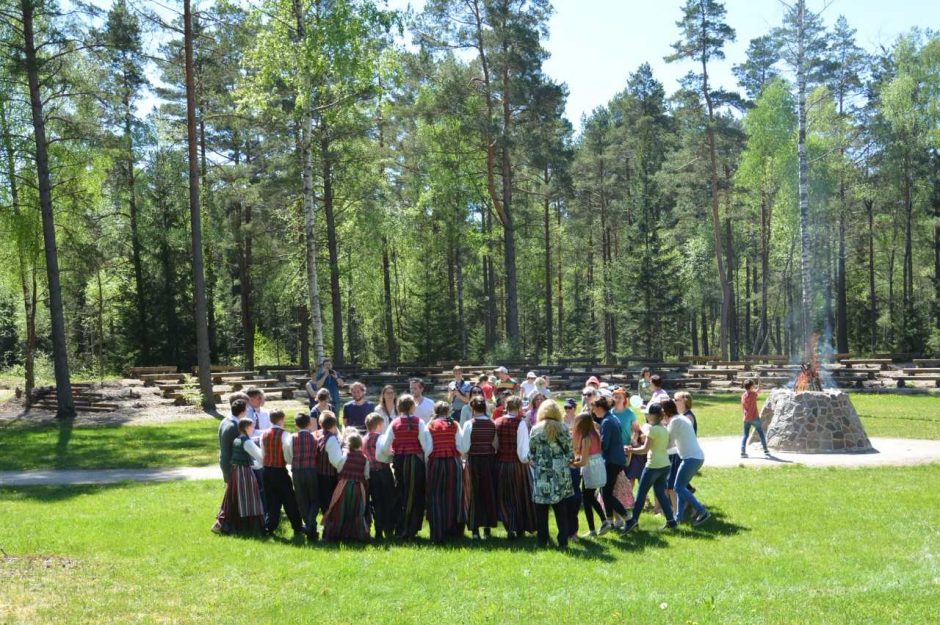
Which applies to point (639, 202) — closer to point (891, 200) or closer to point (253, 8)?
point (891, 200)

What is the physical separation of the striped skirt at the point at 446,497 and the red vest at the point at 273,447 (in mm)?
1723

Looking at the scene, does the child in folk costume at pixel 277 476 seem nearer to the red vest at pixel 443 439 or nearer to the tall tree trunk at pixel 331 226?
the red vest at pixel 443 439

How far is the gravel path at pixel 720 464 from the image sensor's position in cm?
1352

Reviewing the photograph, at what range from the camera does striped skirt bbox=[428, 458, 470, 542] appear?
880 cm

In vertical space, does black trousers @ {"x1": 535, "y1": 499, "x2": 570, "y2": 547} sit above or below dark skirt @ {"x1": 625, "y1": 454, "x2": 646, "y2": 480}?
below

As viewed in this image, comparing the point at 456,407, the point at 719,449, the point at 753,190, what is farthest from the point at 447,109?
the point at 456,407

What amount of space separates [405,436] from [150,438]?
11.6m

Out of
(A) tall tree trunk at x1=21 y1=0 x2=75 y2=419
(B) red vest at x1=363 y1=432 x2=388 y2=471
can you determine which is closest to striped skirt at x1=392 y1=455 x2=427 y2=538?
(B) red vest at x1=363 y1=432 x2=388 y2=471

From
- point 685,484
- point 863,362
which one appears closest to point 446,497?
point 685,484

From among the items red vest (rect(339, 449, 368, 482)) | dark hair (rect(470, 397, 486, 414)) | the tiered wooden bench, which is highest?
dark hair (rect(470, 397, 486, 414))

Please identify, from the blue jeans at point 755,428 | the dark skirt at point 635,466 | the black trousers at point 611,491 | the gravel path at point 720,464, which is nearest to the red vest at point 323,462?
the black trousers at point 611,491

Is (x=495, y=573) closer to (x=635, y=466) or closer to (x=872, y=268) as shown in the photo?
(x=635, y=466)

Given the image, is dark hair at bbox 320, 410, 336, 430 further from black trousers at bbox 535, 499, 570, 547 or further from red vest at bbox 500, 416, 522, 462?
black trousers at bbox 535, 499, 570, 547

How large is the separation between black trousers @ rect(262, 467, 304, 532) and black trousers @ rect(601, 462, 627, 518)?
358cm
